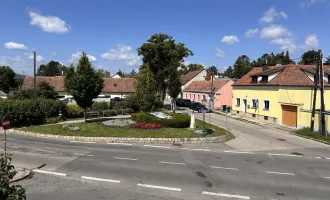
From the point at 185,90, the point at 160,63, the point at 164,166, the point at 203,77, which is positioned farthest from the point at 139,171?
the point at 203,77

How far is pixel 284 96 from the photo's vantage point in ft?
106

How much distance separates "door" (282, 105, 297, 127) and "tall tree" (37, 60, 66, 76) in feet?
381

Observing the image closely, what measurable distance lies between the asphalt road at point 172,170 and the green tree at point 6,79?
241ft

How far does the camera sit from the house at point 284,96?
98.1 feet

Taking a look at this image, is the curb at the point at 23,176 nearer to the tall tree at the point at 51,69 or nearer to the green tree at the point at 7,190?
the green tree at the point at 7,190

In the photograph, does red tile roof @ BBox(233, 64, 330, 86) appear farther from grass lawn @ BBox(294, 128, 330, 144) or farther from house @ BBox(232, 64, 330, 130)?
grass lawn @ BBox(294, 128, 330, 144)

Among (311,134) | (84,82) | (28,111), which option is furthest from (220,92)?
(28,111)

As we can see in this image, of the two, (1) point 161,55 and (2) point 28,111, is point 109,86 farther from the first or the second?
(2) point 28,111

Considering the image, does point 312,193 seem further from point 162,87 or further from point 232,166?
point 162,87

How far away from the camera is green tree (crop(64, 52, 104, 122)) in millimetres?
27312

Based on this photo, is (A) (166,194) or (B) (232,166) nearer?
(A) (166,194)

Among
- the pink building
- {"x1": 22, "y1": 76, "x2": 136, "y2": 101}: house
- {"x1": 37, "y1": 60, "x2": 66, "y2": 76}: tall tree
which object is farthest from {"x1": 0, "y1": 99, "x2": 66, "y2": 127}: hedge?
{"x1": 37, "y1": 60, "x2": 66, "y2": 76}: tall tree

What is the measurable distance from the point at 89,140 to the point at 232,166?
11824mm

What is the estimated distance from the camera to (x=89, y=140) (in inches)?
881
